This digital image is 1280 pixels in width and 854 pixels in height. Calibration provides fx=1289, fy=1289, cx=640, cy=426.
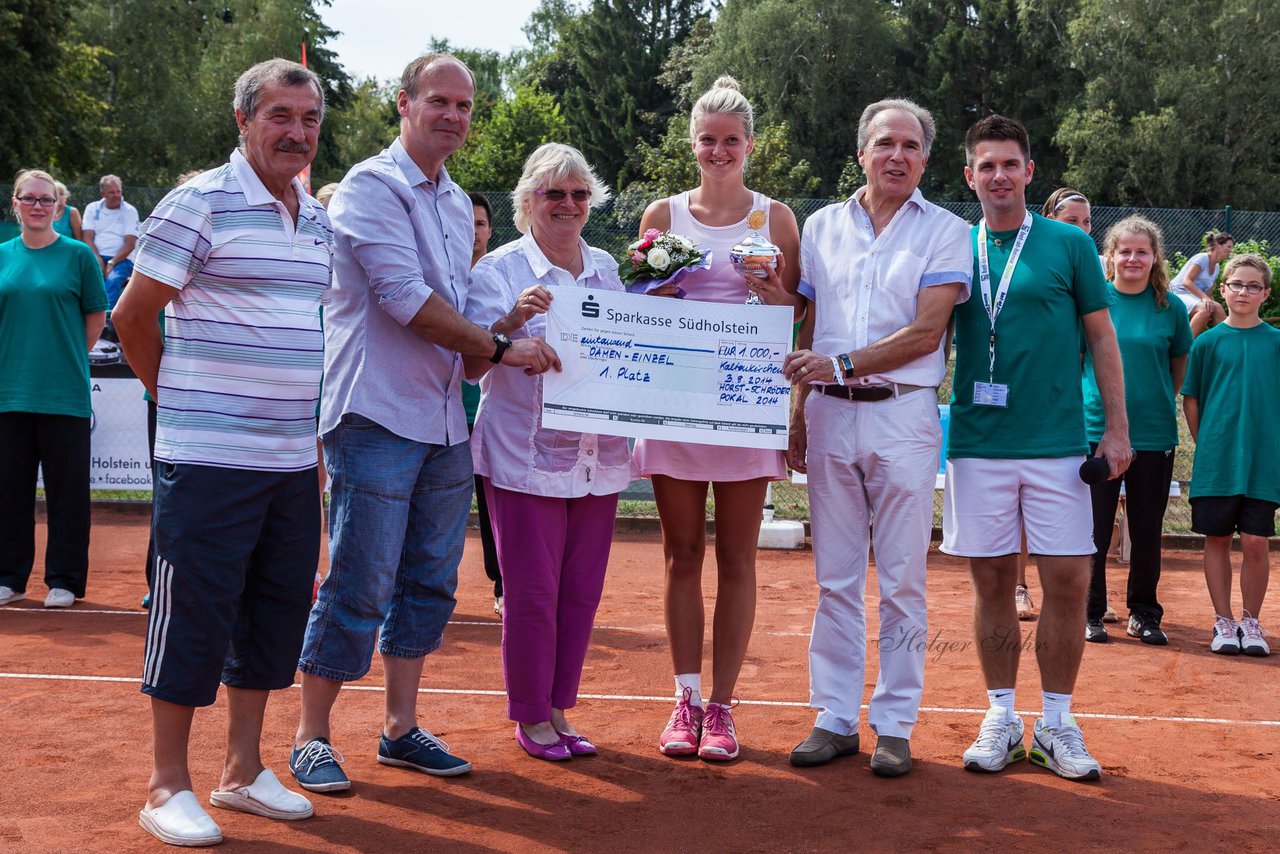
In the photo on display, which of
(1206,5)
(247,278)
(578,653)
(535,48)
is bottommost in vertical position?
(578,653)

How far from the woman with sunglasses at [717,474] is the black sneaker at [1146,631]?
3.30m

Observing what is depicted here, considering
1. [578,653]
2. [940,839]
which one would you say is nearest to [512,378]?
[578,653]

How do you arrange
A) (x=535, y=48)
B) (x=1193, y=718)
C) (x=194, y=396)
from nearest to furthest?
(x=194, y=396) < (x=1193, y=718) < (x=535, y=48)

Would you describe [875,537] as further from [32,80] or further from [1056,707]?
[32,80]

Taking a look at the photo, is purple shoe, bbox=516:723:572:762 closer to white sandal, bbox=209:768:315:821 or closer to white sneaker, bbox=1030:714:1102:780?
white sandal, bbox=209:768:315:821

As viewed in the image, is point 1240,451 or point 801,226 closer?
point 1240,451

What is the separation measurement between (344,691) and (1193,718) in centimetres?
374

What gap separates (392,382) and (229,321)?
652mm

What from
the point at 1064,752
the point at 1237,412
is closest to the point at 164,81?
the point at 1237,412

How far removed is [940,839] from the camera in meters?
4.04

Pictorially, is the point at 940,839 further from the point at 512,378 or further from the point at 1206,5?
the point at 1206,5

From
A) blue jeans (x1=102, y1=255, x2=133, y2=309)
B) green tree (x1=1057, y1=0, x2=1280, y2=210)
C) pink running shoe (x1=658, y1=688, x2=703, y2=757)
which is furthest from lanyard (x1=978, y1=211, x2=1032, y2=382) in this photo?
green tree (x1=1057, y1=0, x2=1280, y2=210)

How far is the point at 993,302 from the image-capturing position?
191 inches

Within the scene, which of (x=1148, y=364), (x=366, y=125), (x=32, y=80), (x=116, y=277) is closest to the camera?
(x=1148, y=364)
